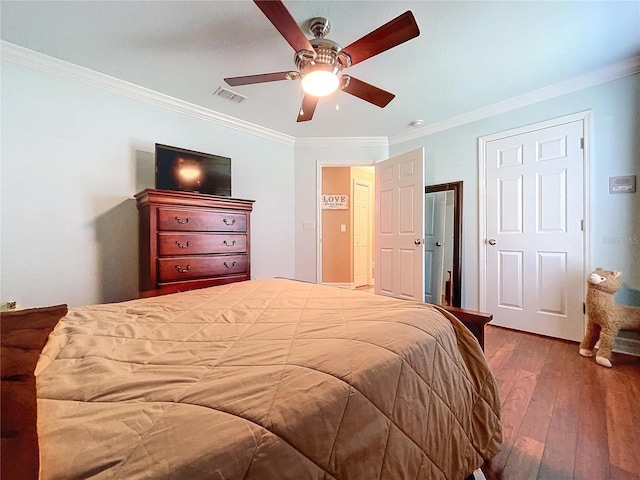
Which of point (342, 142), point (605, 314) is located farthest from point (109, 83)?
point (605, 314)

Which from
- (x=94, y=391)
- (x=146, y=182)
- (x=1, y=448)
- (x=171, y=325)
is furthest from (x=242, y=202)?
(x=1, y=448)

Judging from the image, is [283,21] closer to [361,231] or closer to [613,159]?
[613,159]

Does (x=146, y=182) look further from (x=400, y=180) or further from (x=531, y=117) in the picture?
(x=531, y=117)

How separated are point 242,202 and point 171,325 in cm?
184

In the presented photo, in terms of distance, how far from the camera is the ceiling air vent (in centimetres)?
254

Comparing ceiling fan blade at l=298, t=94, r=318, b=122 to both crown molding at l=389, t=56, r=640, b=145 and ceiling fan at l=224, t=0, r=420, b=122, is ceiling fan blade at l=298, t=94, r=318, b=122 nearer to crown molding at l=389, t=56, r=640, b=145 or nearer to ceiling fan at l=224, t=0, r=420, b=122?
ceiling fan at l=224, t=0, r=420, b=122

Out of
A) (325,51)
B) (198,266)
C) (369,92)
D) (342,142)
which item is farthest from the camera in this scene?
(342,142)

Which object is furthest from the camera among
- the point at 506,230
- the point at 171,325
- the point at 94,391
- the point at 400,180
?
the point at 400,180

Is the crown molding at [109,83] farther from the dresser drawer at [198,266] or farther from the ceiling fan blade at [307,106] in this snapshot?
the dresser drawer at [198,266]

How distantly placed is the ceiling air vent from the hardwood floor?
316 centimetres

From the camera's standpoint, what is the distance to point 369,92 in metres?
1.93

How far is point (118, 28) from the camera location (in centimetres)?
178

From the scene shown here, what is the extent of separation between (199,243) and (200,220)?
0.20m

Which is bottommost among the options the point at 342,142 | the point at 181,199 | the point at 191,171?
the point at 181,199
